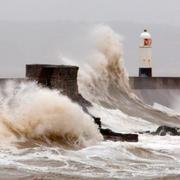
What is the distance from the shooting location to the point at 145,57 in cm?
2662

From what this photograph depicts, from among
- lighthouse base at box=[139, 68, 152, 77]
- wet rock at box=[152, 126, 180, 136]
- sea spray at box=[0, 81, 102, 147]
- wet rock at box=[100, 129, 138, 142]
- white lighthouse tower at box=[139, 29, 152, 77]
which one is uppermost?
white lighthouse tower at box=[139, 29, 152, 77]

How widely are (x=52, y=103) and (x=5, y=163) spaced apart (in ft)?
13.0

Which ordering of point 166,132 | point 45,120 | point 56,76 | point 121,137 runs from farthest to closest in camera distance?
point 56,76 → point 166,132 → point 121,137 → point 45,120

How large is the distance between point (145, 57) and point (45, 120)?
47.1ft

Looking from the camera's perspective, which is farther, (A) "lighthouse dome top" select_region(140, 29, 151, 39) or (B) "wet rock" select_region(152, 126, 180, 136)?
(A) "lighthouse dome top" select_region(140, 29, 151, 39)

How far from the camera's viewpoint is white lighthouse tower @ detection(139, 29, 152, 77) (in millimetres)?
26513

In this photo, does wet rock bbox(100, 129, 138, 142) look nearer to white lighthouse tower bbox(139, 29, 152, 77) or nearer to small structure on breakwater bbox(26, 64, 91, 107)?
small structure on breakwater bbox(26, 64, 91, 107)

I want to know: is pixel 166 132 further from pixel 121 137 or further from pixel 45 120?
pixel 45 120

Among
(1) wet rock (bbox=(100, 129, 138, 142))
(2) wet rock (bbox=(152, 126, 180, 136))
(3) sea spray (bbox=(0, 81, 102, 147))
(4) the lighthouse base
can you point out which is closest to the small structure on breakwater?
(3) sea spray (bbox=(0, 81, 102, 147))

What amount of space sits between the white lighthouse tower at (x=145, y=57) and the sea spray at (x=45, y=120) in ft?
41.0

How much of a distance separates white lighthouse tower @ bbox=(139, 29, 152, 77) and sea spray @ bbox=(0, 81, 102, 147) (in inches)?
491

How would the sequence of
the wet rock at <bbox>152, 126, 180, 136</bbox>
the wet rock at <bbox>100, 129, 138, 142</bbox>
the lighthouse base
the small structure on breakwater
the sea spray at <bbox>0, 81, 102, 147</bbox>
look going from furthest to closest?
the lighthouse base, the small structure on breakwater, the wet rock at <bbox>152, 126, 180, 136</bbox>, the wet rock at <bbox>100, 129, 138, 142</bbox>, the sea spray at <bbox>0, 81, 102, 147</bbox>

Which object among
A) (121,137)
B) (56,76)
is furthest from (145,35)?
(121,137)

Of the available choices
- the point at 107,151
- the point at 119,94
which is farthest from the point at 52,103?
the point at 119,94
